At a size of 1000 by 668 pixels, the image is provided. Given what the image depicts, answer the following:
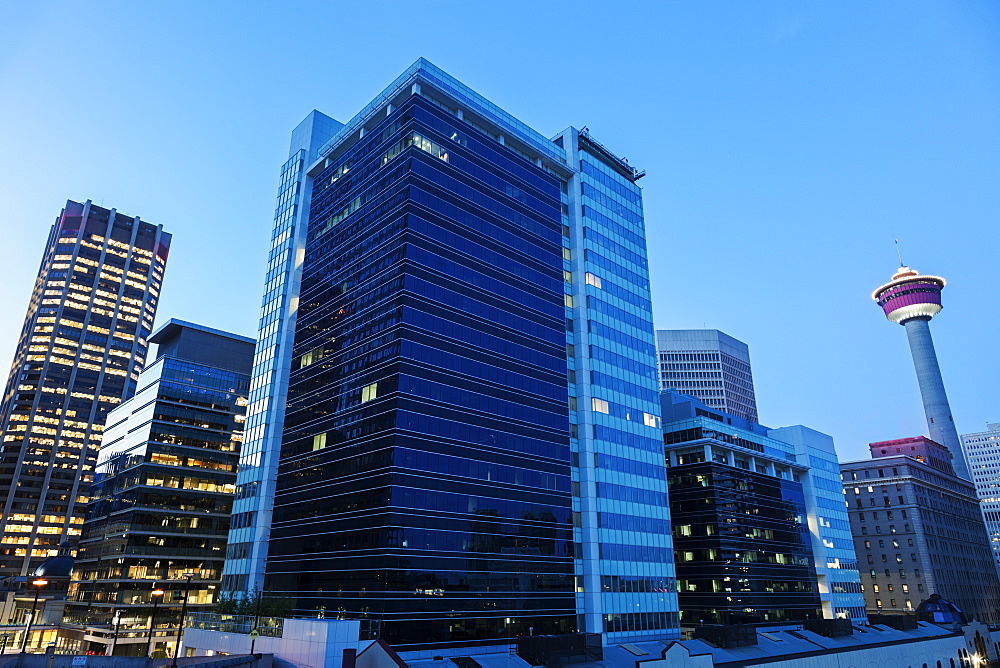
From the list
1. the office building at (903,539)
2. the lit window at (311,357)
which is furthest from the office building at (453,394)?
the office building at (903,539)

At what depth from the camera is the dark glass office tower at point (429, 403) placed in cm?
7062

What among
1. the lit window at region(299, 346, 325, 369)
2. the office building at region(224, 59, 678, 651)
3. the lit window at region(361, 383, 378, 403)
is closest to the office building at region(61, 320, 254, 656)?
the office building at region(224, 59, 678, 651)

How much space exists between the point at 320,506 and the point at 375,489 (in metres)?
12.6

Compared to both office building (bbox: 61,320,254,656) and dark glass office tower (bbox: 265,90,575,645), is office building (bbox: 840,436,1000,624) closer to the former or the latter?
dark glass office tower (bbox: 265,90,575,645)

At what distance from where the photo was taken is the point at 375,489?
71.3m

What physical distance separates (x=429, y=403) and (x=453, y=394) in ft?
12.6

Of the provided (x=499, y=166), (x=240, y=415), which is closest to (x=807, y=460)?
(x=499, y=166)

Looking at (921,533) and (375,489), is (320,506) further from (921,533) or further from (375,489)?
(921,533)

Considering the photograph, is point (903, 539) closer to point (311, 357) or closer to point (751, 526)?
point (751, 526)

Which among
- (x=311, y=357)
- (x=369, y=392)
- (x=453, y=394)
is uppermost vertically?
(x=311, y=357)

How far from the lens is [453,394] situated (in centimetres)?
7800

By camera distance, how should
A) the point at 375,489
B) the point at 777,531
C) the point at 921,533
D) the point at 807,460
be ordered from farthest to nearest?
the point at 921,533, the point at 807,460, the point at 777,531, the point at 375,489

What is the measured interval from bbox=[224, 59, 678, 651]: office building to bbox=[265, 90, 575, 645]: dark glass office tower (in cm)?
29

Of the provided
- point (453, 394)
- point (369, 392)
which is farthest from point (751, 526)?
point (369, 392)
